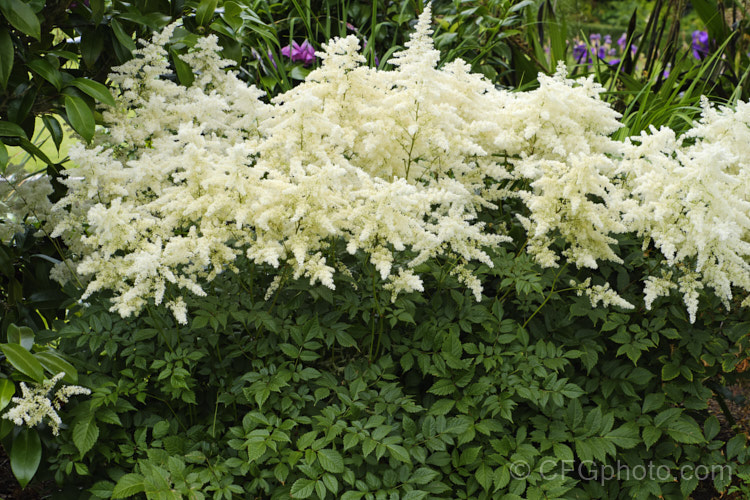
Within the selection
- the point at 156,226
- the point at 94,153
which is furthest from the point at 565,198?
the point at 94,153

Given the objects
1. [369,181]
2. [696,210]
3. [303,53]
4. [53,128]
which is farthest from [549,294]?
[303,53]

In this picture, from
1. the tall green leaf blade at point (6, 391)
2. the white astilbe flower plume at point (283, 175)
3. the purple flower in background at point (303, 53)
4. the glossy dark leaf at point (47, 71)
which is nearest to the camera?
the tall green leaf blade at point (6, 391)

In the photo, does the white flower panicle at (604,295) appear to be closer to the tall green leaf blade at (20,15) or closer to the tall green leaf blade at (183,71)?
the tall green leaf blade at (183,71)

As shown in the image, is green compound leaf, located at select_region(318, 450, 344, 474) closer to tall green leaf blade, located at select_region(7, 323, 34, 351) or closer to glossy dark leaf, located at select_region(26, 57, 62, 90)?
tall green leaf blade, located at select_region(7, 323, 34, 351)

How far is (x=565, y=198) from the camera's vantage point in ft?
7.23

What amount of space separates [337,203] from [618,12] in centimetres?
1278

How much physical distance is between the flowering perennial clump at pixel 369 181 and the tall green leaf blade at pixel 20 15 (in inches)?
14.6

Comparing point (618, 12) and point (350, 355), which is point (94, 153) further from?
point (618, 12)

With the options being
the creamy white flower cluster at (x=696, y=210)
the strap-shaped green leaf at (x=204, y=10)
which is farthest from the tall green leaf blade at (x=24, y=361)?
the creamy white flower cluster at (x=696, y=210)

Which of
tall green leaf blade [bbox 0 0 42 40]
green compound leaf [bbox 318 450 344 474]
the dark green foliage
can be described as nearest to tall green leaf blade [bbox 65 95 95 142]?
tall green leaf blade [bbox 0 0 42 40]

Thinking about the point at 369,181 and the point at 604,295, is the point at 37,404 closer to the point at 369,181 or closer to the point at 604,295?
the point at 369,181

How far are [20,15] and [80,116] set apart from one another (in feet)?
1.09

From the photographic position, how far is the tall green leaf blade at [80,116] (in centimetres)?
217

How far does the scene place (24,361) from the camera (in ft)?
6.07
